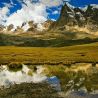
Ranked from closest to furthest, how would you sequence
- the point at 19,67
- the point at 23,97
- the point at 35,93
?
the point at 23,97
the point at 35,93
the point at 19,67

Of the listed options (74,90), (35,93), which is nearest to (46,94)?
(35,93)

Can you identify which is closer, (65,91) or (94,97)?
(94,97)

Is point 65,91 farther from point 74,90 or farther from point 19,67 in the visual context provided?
point 19,67

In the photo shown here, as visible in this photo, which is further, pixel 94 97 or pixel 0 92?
pixel 0 92

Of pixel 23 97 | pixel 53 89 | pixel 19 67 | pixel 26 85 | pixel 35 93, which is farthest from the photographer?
pixel 19 67

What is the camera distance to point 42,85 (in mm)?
46812

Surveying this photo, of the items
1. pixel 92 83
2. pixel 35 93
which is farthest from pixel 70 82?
pixel 35 93

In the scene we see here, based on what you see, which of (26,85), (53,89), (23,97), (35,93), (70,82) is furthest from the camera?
(70,82)

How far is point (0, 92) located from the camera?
1610 inches

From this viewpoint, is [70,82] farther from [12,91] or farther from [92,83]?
[12,91]

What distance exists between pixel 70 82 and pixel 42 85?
5.55 meters

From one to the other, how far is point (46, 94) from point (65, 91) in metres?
3.47

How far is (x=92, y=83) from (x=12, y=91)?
13.7 metres

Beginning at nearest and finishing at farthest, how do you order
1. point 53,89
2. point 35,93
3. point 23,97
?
point 23,97
point 35,93
point 53,89
